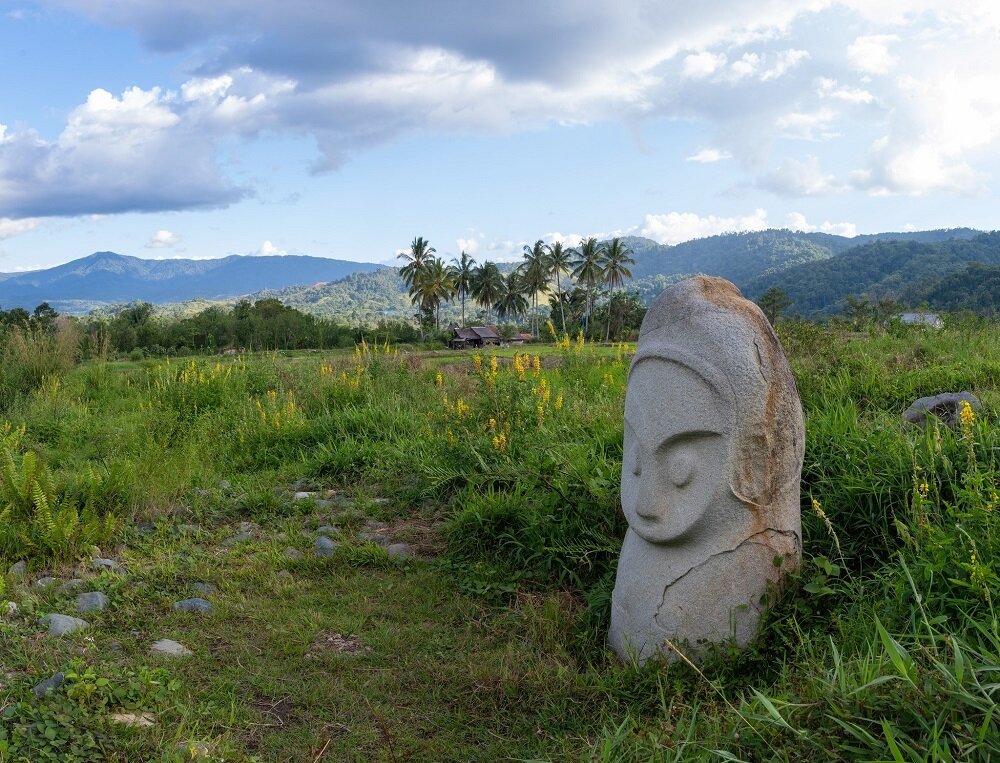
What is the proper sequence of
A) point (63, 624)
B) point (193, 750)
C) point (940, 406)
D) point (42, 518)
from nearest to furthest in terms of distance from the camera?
point (193, 750) < point (63, 624) < point (42, 518) < point (940, 406)

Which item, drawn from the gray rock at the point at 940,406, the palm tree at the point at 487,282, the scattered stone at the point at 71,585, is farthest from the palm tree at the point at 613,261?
the scattered stone at the point at 71,585

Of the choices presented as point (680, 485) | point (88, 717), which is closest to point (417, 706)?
point (88, 717)

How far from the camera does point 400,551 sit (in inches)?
210

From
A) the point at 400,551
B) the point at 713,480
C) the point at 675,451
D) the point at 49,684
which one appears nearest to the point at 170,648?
the point at 49,684

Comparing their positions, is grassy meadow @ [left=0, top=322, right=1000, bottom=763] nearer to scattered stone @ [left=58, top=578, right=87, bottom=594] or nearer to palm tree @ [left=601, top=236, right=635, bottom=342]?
scattered stone @ [left=58, top=578, right=87, bottom=594]

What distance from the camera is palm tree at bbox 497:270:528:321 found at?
68938 millimetres

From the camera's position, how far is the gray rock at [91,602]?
14.3 feet

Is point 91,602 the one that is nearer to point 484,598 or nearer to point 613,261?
point 484,598

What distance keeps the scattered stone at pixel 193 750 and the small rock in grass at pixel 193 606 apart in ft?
5.10

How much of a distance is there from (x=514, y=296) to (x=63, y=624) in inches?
2634

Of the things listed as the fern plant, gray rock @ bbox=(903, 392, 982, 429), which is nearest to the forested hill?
gray rock @ bbox=(903, 392, 982, 429)

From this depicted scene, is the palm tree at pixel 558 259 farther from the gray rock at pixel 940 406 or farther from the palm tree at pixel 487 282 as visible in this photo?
the gray rock at pixel 940 406

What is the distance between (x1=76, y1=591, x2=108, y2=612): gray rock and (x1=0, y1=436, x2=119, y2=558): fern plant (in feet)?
2.36

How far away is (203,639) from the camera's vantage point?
408 cm
